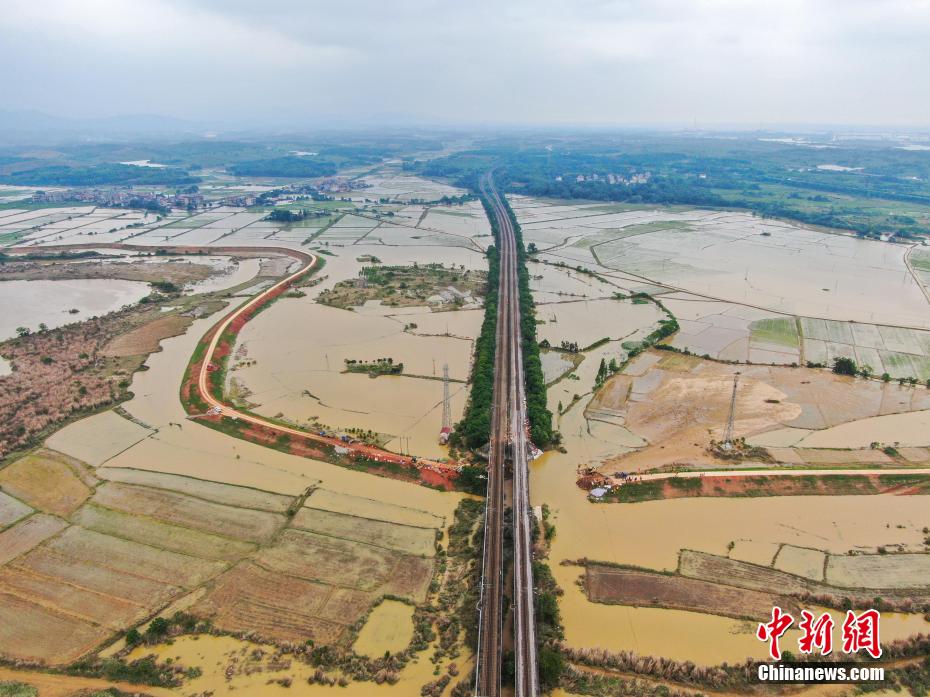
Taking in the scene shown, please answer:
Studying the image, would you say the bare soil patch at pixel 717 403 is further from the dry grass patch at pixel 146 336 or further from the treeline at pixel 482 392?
Answer: the dry grass patch at pixel 146 336

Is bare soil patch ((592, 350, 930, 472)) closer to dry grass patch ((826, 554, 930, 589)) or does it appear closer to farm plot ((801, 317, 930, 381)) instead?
farm plot ((801, 317, 930, 381))

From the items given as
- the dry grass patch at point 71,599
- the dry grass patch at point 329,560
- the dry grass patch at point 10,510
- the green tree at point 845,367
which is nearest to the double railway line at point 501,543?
the dry grass patch at point 329,560

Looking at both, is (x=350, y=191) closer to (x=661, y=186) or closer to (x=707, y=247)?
(x=661, y=186)

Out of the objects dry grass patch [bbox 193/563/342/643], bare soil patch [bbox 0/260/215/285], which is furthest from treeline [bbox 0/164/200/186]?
dry grass patch [bbox 193/563/342/643]

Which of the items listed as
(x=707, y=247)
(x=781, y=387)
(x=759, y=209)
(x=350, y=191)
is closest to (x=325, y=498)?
(x=781, y=387)

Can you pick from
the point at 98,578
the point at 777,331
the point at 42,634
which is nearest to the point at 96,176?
the point at 98,578

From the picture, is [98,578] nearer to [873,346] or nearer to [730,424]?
[730,424]
